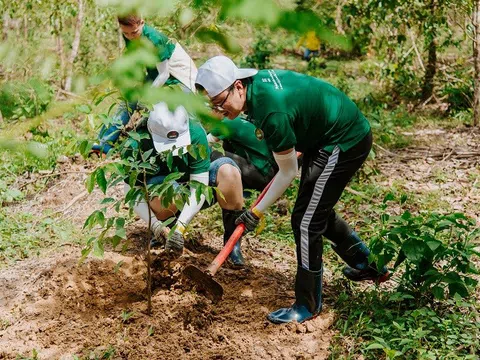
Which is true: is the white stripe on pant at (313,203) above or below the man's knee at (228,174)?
above

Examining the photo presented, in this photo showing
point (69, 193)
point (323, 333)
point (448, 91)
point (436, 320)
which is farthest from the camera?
point (448, 91)

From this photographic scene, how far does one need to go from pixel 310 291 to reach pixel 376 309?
351 millimetres

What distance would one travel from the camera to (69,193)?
198 inches

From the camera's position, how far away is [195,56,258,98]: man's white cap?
2467 mm

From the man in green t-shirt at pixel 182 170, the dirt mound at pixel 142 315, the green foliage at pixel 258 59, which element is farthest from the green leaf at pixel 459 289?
the green foliage at pixel 258 59

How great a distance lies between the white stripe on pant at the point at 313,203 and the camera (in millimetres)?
2785

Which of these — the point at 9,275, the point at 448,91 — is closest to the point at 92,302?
the point at 9,275

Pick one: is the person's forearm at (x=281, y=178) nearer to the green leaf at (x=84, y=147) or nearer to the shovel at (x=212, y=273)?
the shovel at (x=212, y=273)

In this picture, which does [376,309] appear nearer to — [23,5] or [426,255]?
[426,255]

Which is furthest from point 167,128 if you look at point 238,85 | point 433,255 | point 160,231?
point 433,255

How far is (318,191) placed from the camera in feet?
9.21

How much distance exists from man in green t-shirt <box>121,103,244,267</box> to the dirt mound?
20 centimetres

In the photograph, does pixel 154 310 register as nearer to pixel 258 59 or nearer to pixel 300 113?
pixel 300 113

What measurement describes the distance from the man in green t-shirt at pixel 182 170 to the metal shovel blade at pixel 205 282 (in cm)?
18
